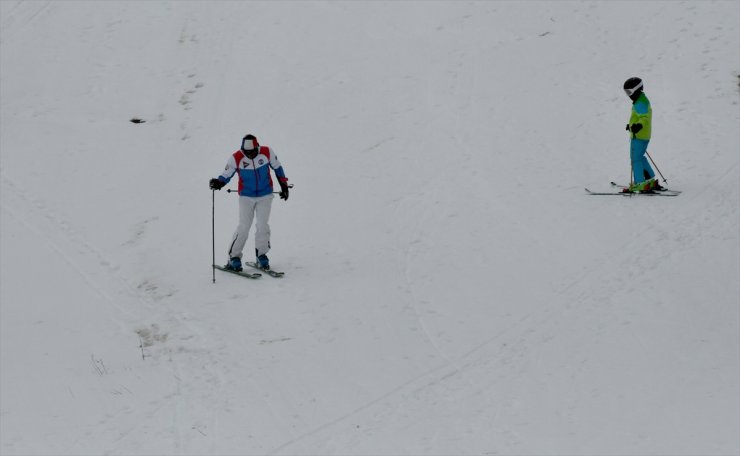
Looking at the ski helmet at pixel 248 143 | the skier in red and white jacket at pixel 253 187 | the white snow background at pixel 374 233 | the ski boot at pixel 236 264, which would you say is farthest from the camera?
the ski boot at pixel 236 264

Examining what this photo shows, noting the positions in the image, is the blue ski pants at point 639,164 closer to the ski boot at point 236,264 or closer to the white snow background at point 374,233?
the white snow background at point 374,233

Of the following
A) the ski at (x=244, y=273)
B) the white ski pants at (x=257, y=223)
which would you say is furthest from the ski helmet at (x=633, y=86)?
the ski at (x=244, y=273)

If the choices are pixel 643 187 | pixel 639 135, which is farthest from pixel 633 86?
pixel 643 187

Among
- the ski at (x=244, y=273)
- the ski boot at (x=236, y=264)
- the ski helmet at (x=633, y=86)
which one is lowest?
the ski at (x=244, y=273)

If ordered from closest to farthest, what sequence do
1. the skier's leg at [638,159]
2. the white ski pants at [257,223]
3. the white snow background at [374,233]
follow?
the white snow background at [374,233] < the white ski pants at [257,223] < the skier's leg at [638,159]

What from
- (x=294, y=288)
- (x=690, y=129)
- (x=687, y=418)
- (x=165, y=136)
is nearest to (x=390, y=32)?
(x=165, y=136)

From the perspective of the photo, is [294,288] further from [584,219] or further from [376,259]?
[584,219]

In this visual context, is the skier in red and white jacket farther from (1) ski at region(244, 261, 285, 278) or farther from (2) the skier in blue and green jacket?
(2) the skier in blue and green jacket

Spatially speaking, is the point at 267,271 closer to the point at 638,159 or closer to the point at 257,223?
the point at 257,223
